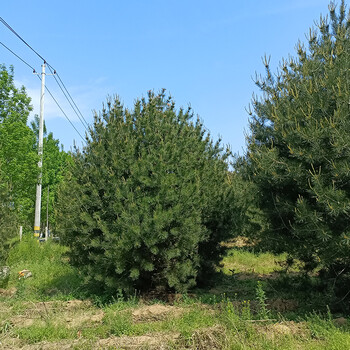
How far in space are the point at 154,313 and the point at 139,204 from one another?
220 cm

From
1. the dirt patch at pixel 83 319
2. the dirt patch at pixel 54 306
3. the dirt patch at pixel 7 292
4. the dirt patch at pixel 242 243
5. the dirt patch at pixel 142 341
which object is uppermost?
the dirt patch at pixel 242 243

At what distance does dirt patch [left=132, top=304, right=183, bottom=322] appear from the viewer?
23.5 feet

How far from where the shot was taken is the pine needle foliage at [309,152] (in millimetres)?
6129

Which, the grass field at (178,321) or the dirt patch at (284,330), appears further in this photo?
the dirt patch at (284,330)

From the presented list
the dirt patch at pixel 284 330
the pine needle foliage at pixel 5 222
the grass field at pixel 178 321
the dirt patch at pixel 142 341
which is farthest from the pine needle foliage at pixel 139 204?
the dirt patch at pixel 284 330

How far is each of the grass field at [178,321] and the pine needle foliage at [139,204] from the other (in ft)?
2.45

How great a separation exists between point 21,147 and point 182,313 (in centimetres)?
1600

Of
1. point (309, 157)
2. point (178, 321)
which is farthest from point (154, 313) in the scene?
point (309, 157)

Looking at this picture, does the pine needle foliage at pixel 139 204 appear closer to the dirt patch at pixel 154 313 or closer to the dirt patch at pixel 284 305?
the dirt patch at pixel 154 313

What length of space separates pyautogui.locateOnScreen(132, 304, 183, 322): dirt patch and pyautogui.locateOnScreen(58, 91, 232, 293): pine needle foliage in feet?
2.85

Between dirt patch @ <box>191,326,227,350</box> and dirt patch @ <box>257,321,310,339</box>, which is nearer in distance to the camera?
dirt patch @ <box>191,326,227,350</box>

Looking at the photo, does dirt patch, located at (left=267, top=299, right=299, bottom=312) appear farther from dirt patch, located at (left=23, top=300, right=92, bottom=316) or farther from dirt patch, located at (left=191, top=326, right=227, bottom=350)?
dirt patch, located at (left=23, top=300, right=92, bottom=316)

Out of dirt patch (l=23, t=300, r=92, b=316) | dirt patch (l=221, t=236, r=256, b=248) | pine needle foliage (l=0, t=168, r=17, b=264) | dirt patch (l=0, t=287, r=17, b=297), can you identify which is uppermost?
pine needle foliage (l=0, t=168, r=17, b=264)

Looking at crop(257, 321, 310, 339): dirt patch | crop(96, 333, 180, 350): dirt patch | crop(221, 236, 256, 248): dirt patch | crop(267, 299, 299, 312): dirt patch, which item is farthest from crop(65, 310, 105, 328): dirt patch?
crop(221, 236, 256, 248): dirt patch
